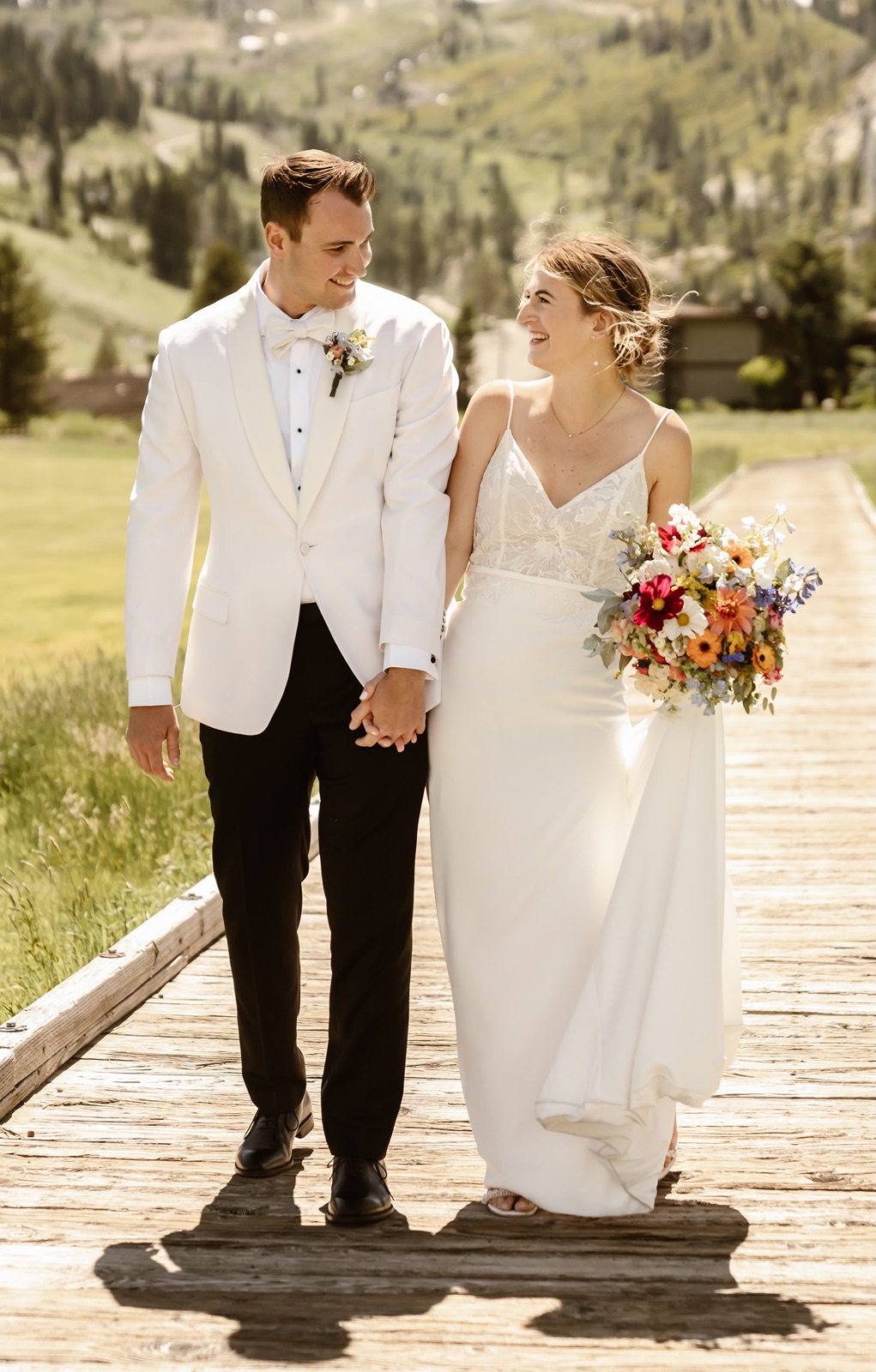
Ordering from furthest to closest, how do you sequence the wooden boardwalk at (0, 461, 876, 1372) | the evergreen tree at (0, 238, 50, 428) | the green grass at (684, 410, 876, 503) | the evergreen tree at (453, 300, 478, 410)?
the evergreen tree at (453, 300, 478, 410) → the evergreen tree at (0, 238, 50, 428) → the green grass at (684, 410, 876, 503) → the wooden boardwalk at (0, 461, 876, 1372)

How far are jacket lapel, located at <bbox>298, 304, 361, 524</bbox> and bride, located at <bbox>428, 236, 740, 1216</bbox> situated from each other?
0.39m

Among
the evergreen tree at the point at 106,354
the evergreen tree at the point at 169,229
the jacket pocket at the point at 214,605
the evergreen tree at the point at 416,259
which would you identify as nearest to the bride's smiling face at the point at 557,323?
the jacket pocket at the point at 214,605

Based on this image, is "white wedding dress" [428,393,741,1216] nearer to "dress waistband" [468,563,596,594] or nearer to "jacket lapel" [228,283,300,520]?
"dress waistband" [468,563,596,594]

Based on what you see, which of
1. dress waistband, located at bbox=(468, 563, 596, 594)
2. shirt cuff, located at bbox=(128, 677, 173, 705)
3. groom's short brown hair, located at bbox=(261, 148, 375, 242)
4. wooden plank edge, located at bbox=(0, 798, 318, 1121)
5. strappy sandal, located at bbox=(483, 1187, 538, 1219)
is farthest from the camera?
wooden plank edge, located at bbox=(0, 798, 318, 1121)

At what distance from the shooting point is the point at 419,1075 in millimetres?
3961

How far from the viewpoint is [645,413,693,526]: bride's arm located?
11.0 feet

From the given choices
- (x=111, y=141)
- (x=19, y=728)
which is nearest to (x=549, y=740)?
(x=19, y=728)

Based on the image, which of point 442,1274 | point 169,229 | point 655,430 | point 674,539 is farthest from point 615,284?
point 169,229

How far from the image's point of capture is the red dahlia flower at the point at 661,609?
10.2 feet

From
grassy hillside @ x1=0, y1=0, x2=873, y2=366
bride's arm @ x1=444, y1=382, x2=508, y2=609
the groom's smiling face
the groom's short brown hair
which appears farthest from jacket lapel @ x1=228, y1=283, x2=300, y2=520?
grassy hillside @ x1=0, y1=0, x2=873, y2=366

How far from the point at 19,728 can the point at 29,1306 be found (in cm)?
580

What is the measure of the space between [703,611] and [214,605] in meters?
1.02

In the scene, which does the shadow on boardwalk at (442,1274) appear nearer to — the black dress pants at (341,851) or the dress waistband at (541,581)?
the black dress pants at (341,851)

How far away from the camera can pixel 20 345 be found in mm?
39000
